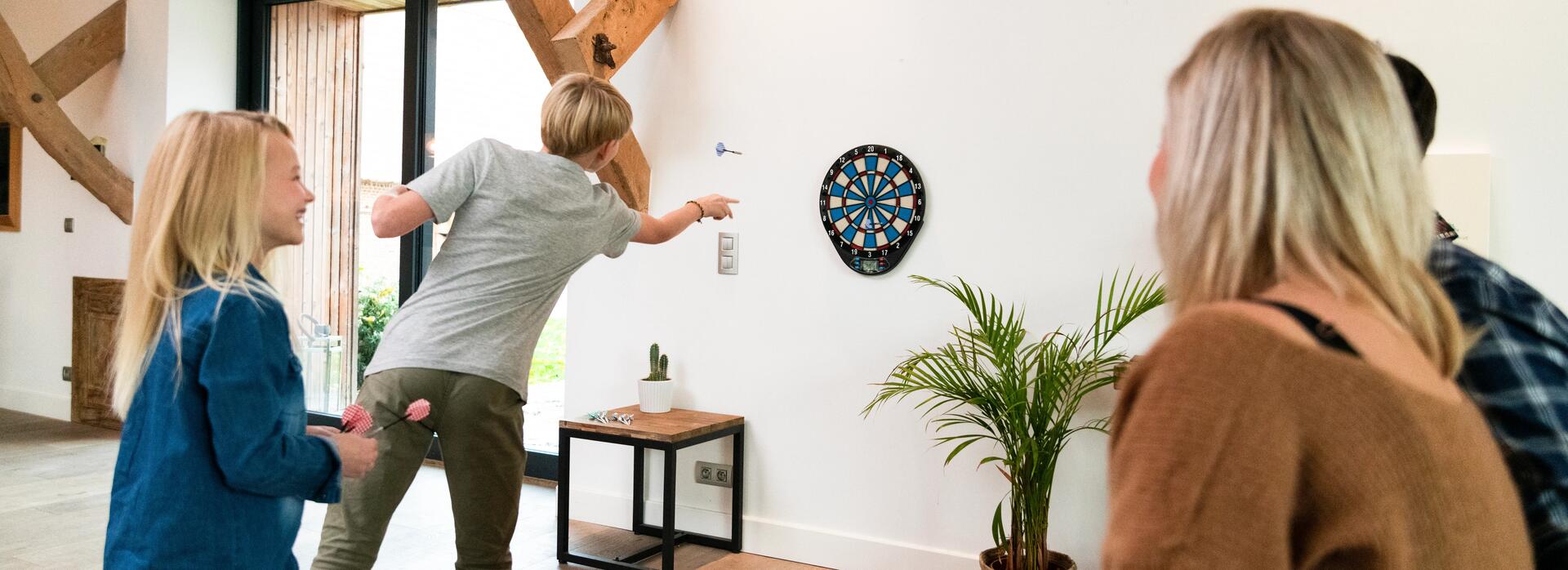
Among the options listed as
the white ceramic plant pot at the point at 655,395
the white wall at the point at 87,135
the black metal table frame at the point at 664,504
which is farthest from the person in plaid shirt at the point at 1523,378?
the white wall at the point at 87,135

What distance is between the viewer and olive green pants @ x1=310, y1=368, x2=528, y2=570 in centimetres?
203

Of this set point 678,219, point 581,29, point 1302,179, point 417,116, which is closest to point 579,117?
point 678,219

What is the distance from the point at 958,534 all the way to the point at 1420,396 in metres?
2.59

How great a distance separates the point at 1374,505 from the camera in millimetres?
651

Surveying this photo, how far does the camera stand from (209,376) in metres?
1.28

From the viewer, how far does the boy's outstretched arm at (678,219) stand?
9.07 feet

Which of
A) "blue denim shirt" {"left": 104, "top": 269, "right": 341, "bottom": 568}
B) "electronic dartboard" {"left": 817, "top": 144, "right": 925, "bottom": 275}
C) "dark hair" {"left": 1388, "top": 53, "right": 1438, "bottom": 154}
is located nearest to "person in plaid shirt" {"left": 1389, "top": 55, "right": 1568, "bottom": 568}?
"dark hair" {"left": 1388, "top": 53, "right": 1438, "bottom": 154}

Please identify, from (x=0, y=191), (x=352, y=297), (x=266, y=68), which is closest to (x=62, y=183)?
(x=0, y=191)

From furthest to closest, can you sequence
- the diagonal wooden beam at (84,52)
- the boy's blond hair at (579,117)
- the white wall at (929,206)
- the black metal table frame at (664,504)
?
the diagonal wooden beam at (84,52), the black metal table frame at (664,504), the white wall at (929,206), the boy's blond hair at (579,117)

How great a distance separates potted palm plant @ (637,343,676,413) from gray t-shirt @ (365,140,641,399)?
1.12m

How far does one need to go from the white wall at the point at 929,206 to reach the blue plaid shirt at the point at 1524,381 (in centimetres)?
179

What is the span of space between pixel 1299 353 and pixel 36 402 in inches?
273

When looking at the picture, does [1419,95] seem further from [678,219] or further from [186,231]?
[678,219]

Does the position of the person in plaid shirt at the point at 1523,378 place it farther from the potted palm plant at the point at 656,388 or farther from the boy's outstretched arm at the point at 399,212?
the potted palm plant at the point at 656,388
